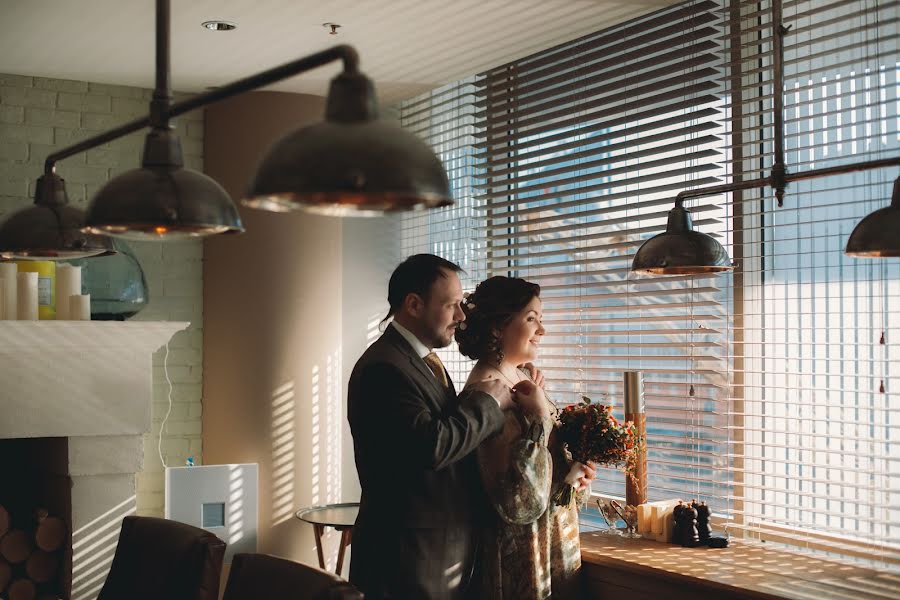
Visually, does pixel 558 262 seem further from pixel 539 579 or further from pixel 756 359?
pixel 539 579

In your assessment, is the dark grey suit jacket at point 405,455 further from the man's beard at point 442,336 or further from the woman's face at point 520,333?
the woman's face at point 520,333

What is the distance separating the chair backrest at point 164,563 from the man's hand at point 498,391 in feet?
2.77

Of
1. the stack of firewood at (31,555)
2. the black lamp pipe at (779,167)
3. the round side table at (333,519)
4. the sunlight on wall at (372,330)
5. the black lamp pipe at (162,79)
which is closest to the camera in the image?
the black lamp pipe at (162,79)

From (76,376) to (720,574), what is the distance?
2531mm

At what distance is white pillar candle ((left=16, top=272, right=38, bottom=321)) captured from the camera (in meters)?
3.71

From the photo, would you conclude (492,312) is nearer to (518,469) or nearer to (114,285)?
(518,469)

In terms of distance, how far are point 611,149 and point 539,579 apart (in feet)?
5.54

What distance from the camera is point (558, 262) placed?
3898mm

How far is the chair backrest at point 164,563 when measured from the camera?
2.46m

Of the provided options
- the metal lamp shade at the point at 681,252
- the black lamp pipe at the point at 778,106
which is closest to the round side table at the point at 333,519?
the metal lamp shade at the point at 681,252

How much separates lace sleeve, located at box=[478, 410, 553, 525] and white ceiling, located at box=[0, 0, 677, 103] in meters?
1.54

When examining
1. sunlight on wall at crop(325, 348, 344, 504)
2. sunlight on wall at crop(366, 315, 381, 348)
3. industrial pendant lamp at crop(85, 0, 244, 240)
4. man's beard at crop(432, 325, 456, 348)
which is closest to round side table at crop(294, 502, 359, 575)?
sunlight on wall at crop(325, 348, 344, 504)

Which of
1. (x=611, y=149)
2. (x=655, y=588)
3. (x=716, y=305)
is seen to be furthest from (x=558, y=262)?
(x=655, y=588)

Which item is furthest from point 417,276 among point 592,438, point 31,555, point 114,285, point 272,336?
point 31,555
